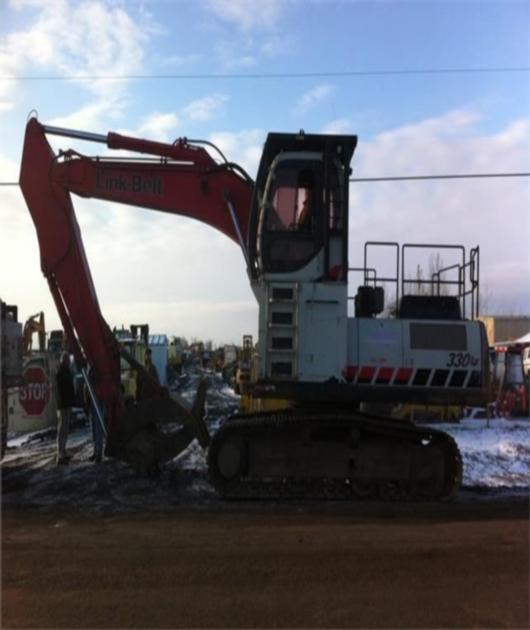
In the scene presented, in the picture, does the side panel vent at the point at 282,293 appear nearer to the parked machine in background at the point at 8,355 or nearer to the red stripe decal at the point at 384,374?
the red stripe decal at the point at 384,374

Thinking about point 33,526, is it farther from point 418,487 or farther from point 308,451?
point 418,487

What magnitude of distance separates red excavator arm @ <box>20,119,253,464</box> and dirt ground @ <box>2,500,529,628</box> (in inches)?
106

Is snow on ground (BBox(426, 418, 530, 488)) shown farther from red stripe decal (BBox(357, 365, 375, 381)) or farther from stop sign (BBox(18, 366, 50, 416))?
stop sign (BBox(18, 366, 50, 416))

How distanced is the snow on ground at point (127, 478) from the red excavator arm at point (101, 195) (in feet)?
2.70

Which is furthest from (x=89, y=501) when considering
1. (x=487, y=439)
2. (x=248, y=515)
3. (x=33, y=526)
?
(x=487, y=439)

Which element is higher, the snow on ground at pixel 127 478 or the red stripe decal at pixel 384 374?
the red stripe decal at pixel 384 374

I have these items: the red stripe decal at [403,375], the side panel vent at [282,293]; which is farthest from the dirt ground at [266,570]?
the side panel vent at [282,293]

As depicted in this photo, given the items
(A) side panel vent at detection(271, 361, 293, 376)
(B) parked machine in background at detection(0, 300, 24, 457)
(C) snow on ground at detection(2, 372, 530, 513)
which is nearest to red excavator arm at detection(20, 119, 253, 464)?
(C) snow on ground at detection(2, 372, 530, 513)

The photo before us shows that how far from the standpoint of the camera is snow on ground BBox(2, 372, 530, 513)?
8523mm

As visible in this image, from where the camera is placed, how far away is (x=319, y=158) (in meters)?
8.45

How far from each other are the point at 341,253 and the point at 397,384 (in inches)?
67.9

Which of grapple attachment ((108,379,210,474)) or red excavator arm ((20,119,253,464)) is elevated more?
red excavator arm ((20,119,253,464))

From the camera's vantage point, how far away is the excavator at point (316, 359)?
8.20 m

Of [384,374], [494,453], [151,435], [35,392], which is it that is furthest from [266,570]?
[35,392]
